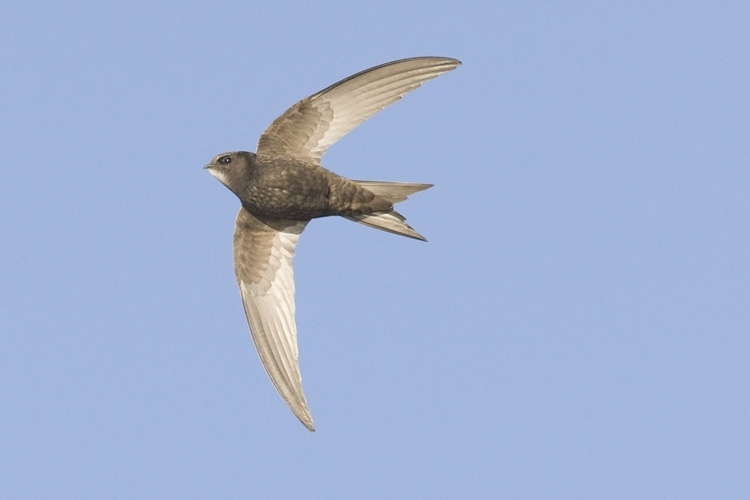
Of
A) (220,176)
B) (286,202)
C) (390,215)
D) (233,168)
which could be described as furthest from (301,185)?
(390,215)

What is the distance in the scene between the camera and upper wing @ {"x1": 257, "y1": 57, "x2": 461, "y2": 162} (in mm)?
14477

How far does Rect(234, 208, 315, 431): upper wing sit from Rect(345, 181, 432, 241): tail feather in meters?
0.81

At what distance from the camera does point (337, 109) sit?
14758 millimetres

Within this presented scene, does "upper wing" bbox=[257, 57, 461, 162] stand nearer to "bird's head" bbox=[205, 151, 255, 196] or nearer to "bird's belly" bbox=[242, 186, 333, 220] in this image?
"bird's head" bbox=[205, 151, 255, 196]

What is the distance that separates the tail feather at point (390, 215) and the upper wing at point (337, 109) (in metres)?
0.64

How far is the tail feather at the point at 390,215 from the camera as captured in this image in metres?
14.6

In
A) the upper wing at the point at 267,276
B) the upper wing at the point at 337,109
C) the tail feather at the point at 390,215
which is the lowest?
the upper wing at the point at 267,276

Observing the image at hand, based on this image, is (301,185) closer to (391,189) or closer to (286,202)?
(286,202)

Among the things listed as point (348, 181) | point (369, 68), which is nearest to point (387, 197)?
point (348, 181)

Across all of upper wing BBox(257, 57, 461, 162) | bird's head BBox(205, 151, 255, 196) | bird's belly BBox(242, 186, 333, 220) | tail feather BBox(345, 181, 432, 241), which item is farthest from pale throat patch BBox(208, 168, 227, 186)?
tail feather BBox(345, 181, 432, 241)

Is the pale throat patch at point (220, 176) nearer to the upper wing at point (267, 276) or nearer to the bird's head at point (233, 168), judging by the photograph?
the bird's head at point (233, 168)

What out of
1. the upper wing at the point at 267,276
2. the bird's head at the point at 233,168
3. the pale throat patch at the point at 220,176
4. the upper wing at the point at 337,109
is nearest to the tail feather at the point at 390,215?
the upper wing at the point at 337,109

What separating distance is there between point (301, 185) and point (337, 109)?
903mm

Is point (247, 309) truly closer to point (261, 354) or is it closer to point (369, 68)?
point (261, 354)
